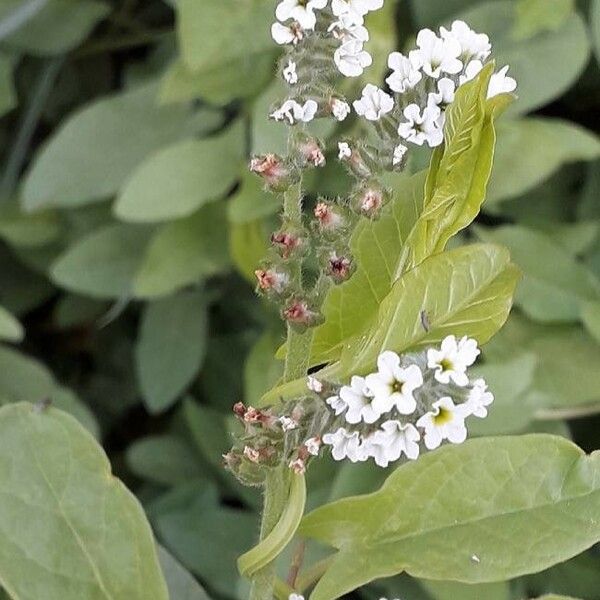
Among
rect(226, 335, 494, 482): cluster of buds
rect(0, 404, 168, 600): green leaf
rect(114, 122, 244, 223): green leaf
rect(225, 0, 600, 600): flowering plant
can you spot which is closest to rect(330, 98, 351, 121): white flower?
rect(225, 0, 600, 600): flowering plant

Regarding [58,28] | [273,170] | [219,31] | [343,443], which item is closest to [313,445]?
[343,443]

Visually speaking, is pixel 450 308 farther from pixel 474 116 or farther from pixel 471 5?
pixel 471 5

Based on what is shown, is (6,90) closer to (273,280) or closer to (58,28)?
(58,28)

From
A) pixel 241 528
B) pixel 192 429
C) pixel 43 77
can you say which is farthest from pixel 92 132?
pixel 241 528

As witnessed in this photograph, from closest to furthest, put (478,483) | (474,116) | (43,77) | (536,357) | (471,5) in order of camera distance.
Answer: (474,116) → (478,483) → (536,357) → (471,5) → (43,77)

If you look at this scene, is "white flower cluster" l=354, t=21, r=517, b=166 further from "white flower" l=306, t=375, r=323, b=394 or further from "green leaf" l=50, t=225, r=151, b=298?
"green leaf" l=50, t=225, r=151, b=298
